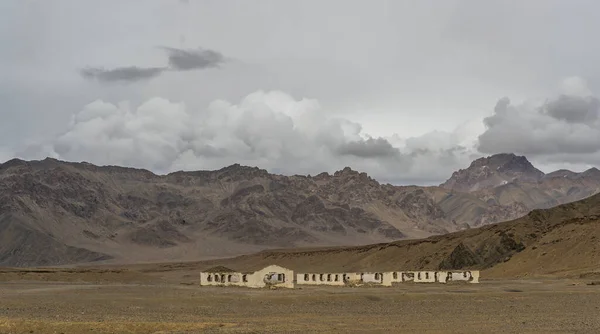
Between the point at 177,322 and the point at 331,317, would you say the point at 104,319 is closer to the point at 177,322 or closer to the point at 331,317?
the point at 177,322

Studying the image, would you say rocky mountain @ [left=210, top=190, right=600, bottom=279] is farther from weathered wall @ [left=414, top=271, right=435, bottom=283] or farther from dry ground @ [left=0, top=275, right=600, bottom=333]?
dry ground @ [left=0, top=275, right=600, bottom=333]

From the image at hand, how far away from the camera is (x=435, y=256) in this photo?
127 metres

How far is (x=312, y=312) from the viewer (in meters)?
48.1

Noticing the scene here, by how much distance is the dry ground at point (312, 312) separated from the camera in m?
37.6

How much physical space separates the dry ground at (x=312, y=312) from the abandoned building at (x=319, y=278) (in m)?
12.5

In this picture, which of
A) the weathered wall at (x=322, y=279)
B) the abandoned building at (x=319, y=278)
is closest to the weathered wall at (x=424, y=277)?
the abandoned building at (x=319, y=278)

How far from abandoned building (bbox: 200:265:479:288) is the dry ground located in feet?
41.0

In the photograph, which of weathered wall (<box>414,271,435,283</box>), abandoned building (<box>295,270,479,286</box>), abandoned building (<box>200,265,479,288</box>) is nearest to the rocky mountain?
abandoned building (<box>295,270,479,286</box>)

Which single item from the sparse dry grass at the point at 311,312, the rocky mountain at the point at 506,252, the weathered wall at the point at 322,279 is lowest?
the sparse dry grass at the point at 311,312

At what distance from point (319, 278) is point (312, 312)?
38333mm

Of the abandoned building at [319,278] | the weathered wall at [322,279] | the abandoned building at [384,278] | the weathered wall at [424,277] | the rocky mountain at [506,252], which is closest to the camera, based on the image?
the abandoned building at [319,278]

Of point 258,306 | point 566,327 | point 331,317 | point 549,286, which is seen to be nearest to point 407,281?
point 549,286

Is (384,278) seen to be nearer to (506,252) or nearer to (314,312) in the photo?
(314,312)

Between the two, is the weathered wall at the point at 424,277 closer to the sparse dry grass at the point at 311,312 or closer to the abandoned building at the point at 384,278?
the abandoned building at the point at 384,278
